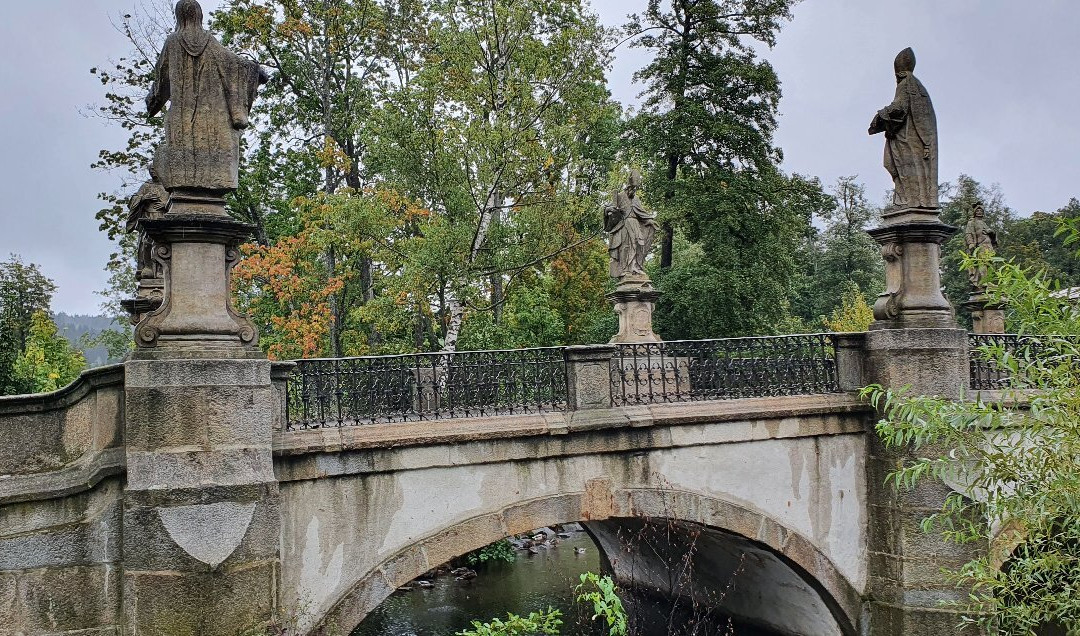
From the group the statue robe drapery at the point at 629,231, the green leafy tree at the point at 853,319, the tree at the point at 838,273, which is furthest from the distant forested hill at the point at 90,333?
the tree at the point at 838,273

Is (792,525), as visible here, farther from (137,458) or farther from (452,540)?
(137,458)

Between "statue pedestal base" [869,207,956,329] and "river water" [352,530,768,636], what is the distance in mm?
5200

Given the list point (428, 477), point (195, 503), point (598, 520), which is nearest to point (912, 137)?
point (598, 520)

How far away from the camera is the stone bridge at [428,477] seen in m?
6.10

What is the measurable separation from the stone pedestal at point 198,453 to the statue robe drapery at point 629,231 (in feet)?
19.9

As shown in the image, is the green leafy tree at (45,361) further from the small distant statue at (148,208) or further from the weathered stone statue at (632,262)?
the weathered stone statue at (632,262)

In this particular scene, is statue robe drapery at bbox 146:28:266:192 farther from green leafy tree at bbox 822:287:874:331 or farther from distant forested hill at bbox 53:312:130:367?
green leafy tree at bbox 822:287:874:331

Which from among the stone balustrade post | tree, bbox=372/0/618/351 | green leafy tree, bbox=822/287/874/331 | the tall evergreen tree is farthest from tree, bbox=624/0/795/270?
the stone balustrade post

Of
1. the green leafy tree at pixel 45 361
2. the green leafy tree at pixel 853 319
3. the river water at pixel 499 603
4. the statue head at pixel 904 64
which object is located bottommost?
the river water at pixel 499 603

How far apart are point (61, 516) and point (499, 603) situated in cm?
891

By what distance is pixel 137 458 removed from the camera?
6.06m

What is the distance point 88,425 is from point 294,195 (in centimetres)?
1442

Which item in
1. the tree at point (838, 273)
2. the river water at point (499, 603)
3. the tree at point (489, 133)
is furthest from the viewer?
the tree at point (838, 273)

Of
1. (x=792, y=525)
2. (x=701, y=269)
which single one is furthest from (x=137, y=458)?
(x=701, y=269)
